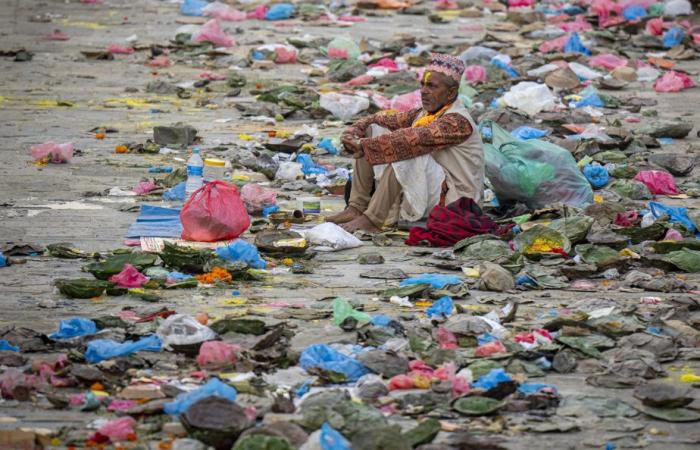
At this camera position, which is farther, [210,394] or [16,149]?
[16,149]

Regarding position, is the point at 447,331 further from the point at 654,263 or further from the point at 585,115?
the point at 585,115

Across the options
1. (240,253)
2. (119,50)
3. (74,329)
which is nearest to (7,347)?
(74,329)

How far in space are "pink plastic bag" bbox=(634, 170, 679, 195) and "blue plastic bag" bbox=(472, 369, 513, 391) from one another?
4.11 metres

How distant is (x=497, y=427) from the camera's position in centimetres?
452

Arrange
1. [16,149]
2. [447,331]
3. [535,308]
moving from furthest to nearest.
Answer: [16,149]
[535,308]
[447,331]

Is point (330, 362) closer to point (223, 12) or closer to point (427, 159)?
point (427, 159)

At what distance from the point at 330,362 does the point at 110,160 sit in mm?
4877

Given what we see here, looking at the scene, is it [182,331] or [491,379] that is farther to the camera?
[182,331]

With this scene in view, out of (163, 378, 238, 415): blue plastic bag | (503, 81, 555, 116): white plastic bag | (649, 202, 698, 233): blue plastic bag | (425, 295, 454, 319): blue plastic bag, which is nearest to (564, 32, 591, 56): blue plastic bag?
(503, 81, 555, 116): white plastic bag

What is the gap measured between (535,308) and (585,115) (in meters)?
5.13

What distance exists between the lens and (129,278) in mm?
6316

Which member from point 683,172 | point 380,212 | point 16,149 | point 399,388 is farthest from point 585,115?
point 399,388

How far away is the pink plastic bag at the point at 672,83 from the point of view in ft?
40.8

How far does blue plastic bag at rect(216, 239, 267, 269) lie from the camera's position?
6.74 m
